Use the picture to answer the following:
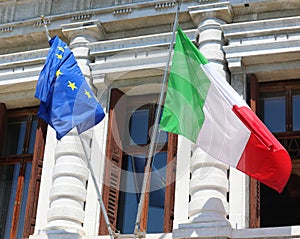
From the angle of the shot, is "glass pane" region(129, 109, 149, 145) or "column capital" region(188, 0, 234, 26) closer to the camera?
"column capital" region(188, 0, 234, 26)

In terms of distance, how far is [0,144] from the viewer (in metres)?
18.7

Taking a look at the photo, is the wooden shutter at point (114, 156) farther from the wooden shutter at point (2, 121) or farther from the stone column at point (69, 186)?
Result: the wooden shutter at point (2, 121)

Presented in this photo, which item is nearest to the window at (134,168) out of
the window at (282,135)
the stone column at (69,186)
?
the stone column at (69,186)

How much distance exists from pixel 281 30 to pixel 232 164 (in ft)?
10.6

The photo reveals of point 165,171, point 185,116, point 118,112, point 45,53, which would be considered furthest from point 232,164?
point 45,53

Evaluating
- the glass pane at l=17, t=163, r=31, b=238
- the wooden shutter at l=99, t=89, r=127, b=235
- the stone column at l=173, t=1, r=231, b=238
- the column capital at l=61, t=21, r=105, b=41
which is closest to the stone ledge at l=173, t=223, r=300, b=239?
the stone column at l=173, t=1, r=231, b=238

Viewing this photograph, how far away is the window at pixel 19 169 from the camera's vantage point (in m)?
17.7

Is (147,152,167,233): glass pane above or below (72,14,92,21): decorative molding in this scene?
below

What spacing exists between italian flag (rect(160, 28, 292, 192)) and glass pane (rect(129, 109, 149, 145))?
2.31 m

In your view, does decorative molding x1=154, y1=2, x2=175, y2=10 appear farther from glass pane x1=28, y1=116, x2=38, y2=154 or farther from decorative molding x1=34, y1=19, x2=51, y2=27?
glass pane x1=28, y1=116, x2=38, y2=154

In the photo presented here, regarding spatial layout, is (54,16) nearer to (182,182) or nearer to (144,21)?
(144,21)

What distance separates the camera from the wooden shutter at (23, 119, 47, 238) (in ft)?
56.9

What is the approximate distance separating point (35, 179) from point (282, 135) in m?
4.89

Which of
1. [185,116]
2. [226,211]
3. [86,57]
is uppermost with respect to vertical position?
[86,57]
